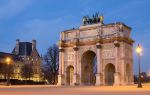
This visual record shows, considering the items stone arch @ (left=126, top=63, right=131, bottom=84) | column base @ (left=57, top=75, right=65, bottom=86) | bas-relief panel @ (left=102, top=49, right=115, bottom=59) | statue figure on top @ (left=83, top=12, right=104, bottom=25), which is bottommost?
column base @ (left=57, top=75, right=65, bottom=86)

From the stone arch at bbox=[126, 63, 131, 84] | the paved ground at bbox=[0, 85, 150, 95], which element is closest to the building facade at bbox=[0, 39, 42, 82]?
the stone arch at bbox=[126, 63, 131, 84]

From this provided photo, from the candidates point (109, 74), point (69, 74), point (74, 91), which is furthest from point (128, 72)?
point (74, 91)

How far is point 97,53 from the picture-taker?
187ft

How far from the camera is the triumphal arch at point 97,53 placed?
5474 centimetres

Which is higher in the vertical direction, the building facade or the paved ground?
the building facade

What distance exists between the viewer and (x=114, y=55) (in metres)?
55.2

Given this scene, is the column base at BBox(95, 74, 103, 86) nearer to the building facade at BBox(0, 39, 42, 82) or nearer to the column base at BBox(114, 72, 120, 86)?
the column base at BBox(114, 72, 120, 86)

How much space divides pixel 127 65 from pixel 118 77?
4810 mm

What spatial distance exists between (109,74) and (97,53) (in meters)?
5.02

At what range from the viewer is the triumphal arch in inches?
2155

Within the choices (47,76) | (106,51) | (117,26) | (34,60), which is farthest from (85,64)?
(34,60)

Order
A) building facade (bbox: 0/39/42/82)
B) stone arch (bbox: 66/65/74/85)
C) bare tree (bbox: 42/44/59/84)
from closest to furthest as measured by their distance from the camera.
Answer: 1. stone arch (bbox: 66/65/74/85)
2. bare tree (bbox: 42/44/59/84)
3. building facade (bbox: 0/39/42/82)

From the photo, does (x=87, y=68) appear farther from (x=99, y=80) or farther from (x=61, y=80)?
(x=99, y=80)

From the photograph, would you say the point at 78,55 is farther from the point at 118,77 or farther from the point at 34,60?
the point at 34,60
